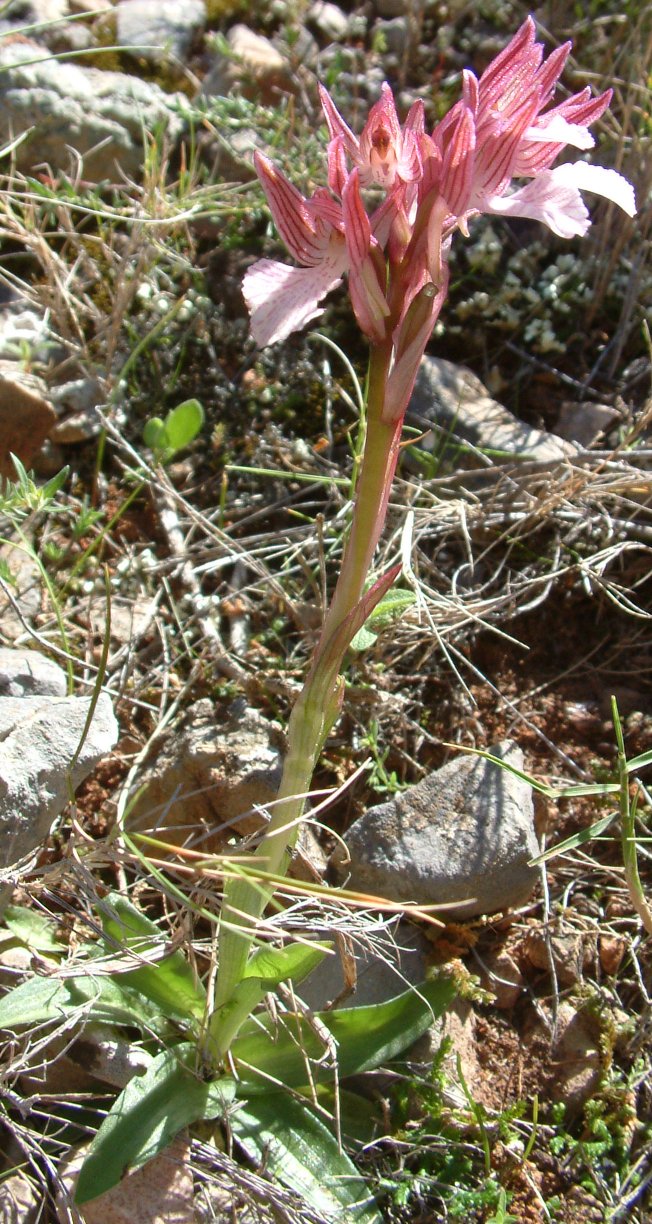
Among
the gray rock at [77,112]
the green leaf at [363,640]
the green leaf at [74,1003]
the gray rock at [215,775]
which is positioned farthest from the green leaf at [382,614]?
the gray rock at [77,112]

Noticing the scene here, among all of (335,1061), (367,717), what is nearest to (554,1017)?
(335,1061)

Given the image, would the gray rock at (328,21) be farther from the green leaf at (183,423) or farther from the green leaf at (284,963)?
the green leaf at (284,963)

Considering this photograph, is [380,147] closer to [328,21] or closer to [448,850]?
[448,850]

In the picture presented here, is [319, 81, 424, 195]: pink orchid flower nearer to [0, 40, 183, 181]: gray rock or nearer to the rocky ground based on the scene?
the rocky ground

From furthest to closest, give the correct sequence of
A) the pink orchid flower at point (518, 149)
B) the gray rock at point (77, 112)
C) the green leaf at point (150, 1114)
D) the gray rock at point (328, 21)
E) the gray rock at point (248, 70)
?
the gray rock at point (328, 21)
the gray rock at point (248, 70)
the gray rock at point (77, 112)
the green leaf at point (150, 1114)
the pink orchid flower at point (518, 149)

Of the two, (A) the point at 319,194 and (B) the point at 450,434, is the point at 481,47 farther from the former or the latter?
(A) the point at 319,194

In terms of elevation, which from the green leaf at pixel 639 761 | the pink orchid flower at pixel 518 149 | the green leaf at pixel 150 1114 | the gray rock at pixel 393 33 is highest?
the gray rock at pixel 393 33
